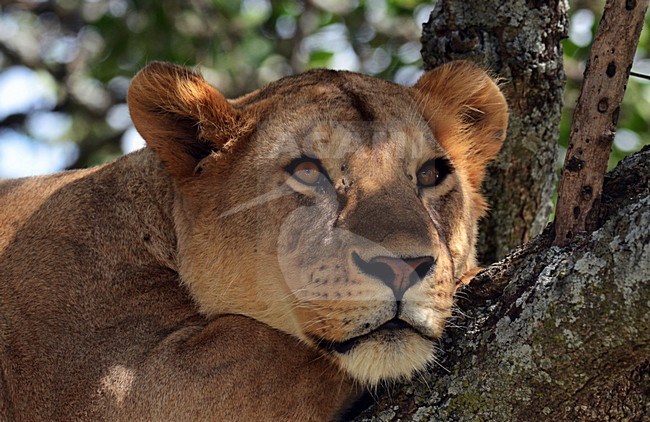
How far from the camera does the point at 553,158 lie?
5.77m

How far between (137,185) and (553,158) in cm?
263

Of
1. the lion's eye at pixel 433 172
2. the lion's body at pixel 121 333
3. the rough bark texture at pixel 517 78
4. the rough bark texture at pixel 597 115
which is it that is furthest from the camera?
the rough bark texture at pixel 517 78

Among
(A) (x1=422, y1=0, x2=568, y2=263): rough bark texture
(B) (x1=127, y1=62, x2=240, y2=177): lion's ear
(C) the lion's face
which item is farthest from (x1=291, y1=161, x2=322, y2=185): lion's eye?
(A) (x1=422, y1=0, x2=568, y2=263): rough bark texture

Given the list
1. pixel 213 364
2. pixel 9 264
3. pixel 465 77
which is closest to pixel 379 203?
pixel 213 364

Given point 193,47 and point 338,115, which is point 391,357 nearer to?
point 338,115

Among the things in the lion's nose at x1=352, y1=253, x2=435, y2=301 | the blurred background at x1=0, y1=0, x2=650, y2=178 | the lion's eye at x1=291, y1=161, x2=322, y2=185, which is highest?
the lion's nose at x1=352, y1=253, x2=435, y2=301

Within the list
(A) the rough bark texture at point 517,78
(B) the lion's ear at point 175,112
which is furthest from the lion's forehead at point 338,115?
(A) the rough bark texture at point 517,78

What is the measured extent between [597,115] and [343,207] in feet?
4.28

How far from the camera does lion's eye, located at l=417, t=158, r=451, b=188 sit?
4.69 meters

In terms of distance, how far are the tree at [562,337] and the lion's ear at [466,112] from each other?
160 cm

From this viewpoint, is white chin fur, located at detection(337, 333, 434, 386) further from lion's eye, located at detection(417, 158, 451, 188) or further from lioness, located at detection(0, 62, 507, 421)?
lion's eye, located at detection(417, 158, 451, 188)

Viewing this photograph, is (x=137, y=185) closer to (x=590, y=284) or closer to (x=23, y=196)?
(x=23, y=196)

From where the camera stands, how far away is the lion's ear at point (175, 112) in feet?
15.7

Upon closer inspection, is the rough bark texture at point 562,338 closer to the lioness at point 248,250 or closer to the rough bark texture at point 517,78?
the lioness at point 248,250
